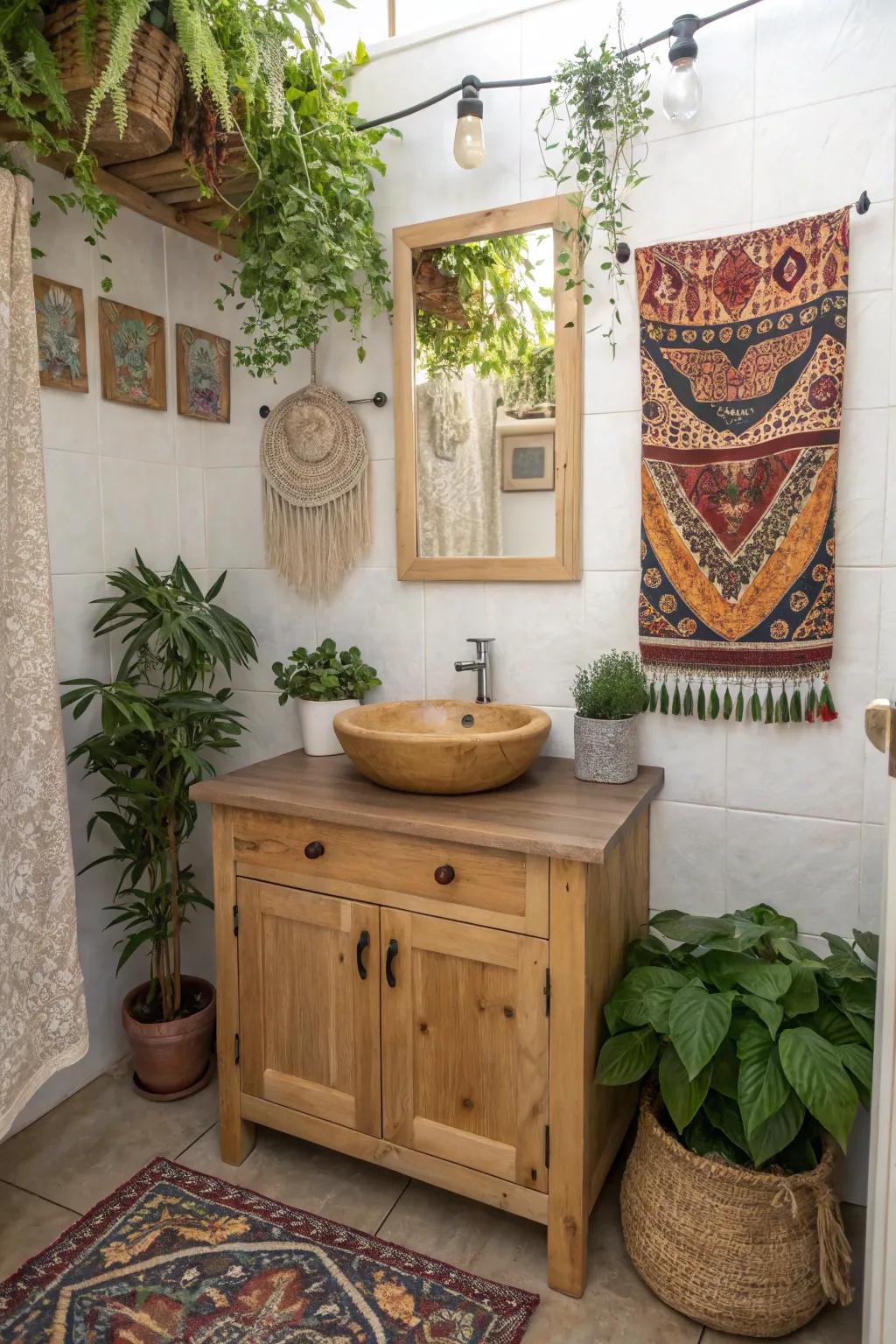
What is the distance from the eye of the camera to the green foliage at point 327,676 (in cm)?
200

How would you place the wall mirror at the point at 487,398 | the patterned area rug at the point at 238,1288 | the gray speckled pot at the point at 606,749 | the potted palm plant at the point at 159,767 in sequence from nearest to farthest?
the patterned area rug at the point at 238,1288 < the gray speckled pot at the point at 606,749 < the wall mirror at the point at 487,398 < the potted palm plant at the point at 159,767

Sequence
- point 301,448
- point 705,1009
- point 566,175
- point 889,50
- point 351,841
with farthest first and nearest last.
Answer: point 301,448
point 566,175
point 351,841
point 889,50
point 705,1009

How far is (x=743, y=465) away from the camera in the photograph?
1646 mm

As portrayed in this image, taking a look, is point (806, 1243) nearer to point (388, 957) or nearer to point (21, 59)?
point (388, 957)

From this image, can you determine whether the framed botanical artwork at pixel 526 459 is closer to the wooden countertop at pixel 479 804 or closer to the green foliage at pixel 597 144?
the green foliage at pixel 597 144

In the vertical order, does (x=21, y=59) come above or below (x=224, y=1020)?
above

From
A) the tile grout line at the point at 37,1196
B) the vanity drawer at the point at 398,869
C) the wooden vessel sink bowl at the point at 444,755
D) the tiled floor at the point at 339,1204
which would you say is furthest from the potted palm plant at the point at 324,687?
the tile grout line at the point at 37,1196

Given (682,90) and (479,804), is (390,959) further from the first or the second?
(682,90)

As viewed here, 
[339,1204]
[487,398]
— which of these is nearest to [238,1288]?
[339,1204]

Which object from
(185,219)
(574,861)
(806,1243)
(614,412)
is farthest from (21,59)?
(806,1243)

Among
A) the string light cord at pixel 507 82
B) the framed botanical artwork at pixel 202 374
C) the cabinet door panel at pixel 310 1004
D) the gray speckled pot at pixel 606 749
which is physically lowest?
the cabinet door panel at pixel 310 1004

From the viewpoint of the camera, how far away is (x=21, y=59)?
1411 millimetres

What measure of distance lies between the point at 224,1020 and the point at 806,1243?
45.5 inches

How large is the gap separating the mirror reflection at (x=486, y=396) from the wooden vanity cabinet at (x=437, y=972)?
56 centimetres
